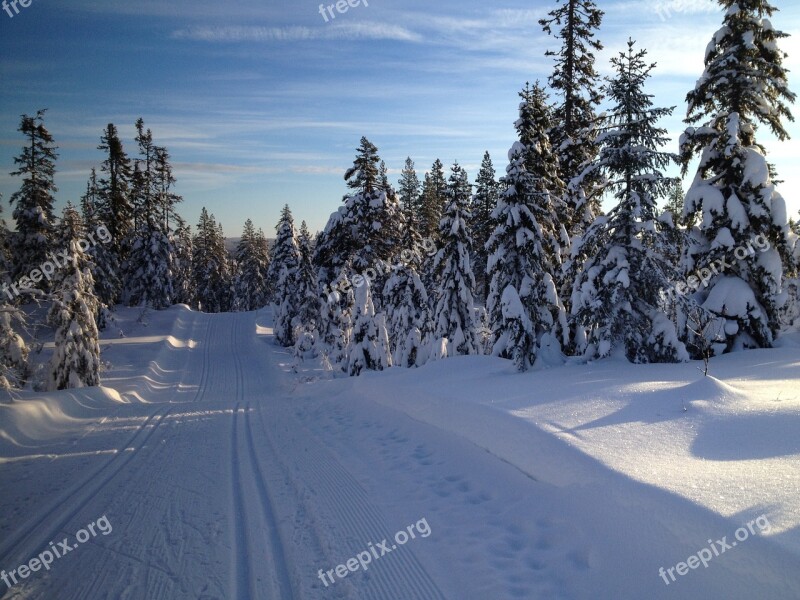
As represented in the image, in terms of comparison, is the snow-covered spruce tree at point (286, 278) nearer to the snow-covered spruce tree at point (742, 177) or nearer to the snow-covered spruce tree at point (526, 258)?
the snow-covered spruce tree at point (526, 258)

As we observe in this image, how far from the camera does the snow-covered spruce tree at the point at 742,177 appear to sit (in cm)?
1380

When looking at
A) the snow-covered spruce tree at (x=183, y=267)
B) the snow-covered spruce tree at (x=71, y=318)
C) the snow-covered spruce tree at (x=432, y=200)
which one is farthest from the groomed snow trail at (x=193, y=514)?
the snow-covered spruce tree at (x=183, y=267)

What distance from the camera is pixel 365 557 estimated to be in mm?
5398

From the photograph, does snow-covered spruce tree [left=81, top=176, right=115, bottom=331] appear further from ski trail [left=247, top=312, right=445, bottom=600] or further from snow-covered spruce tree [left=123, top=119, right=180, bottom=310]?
ski trail [left=247, top=312, right=445, bottom=600]

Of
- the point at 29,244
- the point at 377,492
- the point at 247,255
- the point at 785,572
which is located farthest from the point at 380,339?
the point at 247,255

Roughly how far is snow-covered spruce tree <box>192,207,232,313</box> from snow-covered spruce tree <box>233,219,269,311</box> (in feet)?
8.47

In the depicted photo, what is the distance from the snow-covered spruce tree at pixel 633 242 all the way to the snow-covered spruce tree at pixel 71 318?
21.6 m

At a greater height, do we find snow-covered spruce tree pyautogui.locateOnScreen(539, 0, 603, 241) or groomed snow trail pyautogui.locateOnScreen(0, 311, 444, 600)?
snow-covered spruce tree pyautogui.locateOnScreen(539, 0, 603, 241)

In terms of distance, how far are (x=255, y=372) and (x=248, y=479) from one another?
25.3m

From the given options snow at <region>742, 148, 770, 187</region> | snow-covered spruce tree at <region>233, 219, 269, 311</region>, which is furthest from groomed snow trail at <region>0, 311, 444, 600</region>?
snow-covered spruce tree at <region>233, 219, 269, 311</region>

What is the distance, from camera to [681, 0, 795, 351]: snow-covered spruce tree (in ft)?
45.3

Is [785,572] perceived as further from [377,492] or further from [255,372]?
[255,372]

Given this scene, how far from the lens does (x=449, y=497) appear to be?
676cm

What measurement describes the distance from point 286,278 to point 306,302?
355 cm
